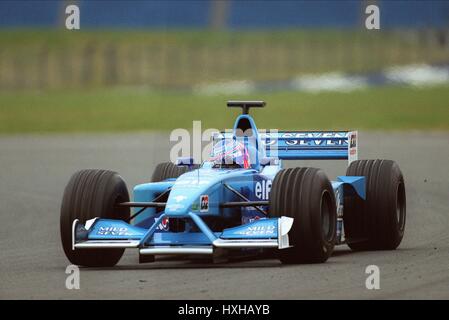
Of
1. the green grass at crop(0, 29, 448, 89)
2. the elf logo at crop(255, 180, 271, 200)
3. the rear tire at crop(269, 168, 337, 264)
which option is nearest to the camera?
the rear tire at crop(269, 168, 337, 264)

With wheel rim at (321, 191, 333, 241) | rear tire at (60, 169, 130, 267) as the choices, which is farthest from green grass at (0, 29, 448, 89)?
wheel rim at (321, 191, 333, 241)

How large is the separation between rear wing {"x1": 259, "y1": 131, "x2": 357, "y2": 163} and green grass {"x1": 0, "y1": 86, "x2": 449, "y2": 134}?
20.4ft

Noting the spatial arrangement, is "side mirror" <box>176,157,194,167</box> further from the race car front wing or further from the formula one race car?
the race car front wing

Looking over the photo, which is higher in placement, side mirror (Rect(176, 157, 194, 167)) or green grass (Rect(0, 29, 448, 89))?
green grass (Rect(0, 29, 448, 89))

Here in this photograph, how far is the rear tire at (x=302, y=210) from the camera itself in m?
11.7

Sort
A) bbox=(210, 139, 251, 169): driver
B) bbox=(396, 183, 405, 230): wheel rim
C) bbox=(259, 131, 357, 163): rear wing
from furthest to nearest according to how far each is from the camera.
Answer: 1. bbox=(259, 131, 357, 163): rear wing
2. bbox=(396, 183, 405, 230): wheel rim
3. bbox=(210, 139, 251, 169): driver

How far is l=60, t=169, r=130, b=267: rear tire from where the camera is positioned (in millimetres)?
12180

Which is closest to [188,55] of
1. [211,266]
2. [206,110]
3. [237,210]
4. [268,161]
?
[206,110]

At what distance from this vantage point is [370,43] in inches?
1033

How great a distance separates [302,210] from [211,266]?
3.18ft

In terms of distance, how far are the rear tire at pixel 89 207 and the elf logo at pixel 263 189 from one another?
132cm

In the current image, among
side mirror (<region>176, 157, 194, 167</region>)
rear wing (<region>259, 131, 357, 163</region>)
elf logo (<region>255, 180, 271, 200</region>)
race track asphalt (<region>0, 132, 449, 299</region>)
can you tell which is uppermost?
rear wing (<region>259, 131, 357, 163</region>)

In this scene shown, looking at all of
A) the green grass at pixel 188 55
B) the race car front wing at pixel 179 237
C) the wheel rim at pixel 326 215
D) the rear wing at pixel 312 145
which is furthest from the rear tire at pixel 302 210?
the green grass at pixel 188 55

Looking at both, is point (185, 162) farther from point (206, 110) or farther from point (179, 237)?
point (206, 110)
